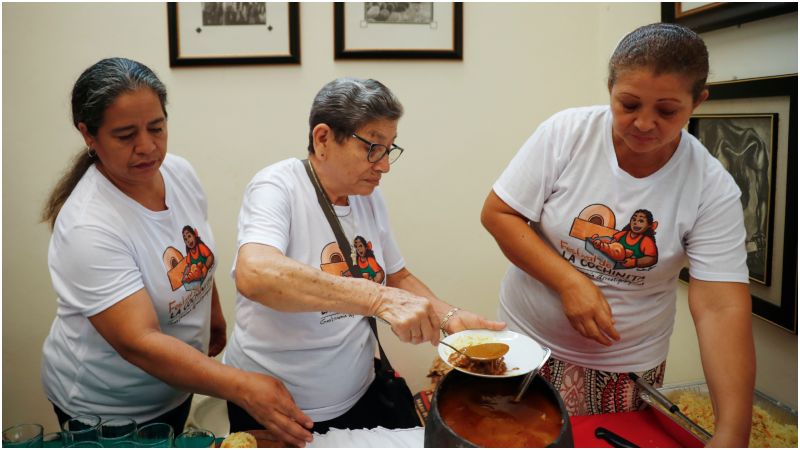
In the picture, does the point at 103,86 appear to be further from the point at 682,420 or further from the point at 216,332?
the point at 682,420

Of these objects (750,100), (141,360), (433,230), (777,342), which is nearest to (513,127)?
(433,230)

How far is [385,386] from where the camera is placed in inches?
63.4

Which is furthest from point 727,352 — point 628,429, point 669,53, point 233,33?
point 233,33

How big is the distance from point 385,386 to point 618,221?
78 cm

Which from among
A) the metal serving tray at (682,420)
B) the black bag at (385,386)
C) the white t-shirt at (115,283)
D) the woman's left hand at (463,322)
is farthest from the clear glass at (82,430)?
the metal serving tray at (682,420)

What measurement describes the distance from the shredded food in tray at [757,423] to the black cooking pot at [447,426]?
26.5 inches

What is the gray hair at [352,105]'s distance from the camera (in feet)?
4.86

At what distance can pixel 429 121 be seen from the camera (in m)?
2.84

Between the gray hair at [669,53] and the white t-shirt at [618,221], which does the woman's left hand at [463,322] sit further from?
the gray hair at [669,53]

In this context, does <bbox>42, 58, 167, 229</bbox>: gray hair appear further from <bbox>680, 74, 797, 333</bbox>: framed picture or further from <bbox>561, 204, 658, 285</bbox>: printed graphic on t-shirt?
<bbox>680, 74, 797, 333</bbox>: framed picture

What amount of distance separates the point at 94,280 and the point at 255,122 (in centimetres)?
157

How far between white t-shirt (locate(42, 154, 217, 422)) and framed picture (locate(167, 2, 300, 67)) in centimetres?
117

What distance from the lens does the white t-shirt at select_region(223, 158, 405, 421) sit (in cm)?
147

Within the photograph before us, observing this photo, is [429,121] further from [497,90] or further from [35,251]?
[35,251]
